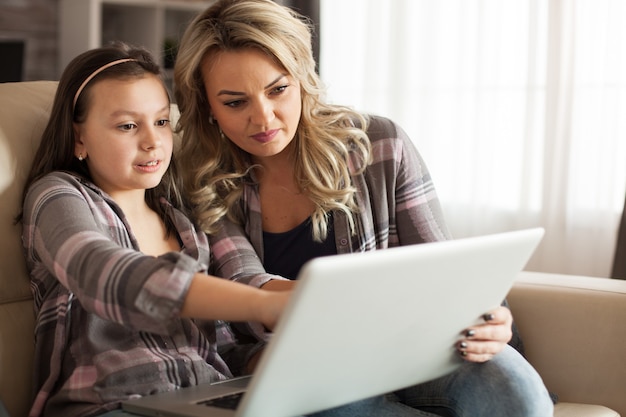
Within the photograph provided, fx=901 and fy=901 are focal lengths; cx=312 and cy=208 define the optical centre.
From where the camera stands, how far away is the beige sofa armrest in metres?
1.71

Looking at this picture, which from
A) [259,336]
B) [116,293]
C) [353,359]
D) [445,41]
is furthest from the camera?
[445,41]

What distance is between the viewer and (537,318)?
1.78m

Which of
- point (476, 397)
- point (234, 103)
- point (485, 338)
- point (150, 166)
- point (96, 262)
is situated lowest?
point (476, 397)

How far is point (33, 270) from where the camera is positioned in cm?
152

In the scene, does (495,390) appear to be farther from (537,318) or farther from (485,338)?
(537,318)

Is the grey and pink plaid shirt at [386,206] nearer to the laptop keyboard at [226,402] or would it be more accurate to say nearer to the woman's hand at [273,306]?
the laptop keyboard at [226,402]

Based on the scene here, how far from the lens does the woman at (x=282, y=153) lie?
1667 millimetres

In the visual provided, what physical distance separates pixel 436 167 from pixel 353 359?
7.98 ft

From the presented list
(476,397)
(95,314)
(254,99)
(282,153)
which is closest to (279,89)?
(254,99)

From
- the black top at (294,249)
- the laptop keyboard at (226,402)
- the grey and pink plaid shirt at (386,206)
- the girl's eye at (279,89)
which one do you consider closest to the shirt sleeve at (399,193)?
the grey and pink plaid shirt at (386,206)

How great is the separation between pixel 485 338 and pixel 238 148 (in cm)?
72

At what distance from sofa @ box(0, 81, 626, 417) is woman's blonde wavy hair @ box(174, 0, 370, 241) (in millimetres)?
286

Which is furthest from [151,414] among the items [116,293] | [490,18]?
[490,18]

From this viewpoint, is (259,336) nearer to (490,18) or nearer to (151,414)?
(151,414)
